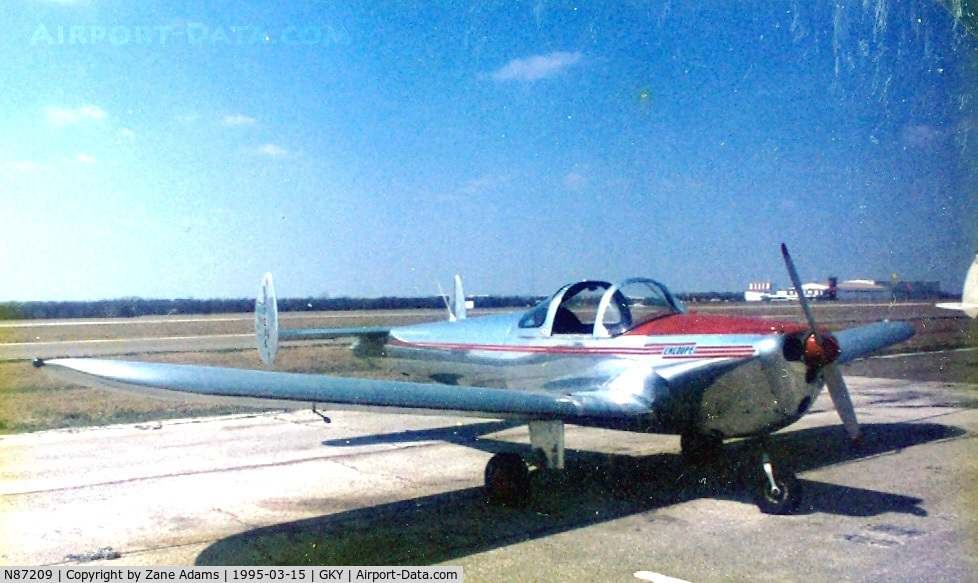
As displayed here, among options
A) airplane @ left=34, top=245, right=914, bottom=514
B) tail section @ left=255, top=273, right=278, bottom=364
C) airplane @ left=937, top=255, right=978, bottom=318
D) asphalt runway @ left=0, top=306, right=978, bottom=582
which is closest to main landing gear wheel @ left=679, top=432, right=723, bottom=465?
airplane @ left=34, top=245, right=914, bottom=514

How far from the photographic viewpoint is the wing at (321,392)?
16.3 ft

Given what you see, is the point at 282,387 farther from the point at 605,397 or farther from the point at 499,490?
the point at 605,397

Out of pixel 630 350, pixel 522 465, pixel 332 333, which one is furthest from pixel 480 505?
pixel 332 333

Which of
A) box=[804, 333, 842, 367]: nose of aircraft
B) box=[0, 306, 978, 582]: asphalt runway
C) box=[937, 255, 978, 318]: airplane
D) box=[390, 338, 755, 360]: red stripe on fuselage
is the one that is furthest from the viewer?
box=[937, 255, 978, 318]: airplane

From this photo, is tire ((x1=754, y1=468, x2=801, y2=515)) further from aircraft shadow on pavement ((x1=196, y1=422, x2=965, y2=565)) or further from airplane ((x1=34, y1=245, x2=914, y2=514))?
aircraft shadow on pavement ((x1=196, y1=422, x2=965, y2=565))

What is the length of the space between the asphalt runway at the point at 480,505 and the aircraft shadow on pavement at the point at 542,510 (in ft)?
0.09

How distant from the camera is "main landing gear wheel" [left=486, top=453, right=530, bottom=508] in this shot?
7.12m

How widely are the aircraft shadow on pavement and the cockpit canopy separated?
65.5 inches

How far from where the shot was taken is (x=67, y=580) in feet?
17.1

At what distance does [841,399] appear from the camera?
739 cm

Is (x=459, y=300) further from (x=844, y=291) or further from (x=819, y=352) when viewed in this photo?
(x=844, y=291)

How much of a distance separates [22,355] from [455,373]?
20.6 metres

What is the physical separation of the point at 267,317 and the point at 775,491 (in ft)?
20.9

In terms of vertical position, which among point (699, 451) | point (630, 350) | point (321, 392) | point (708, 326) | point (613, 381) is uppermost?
point (708, 326)
